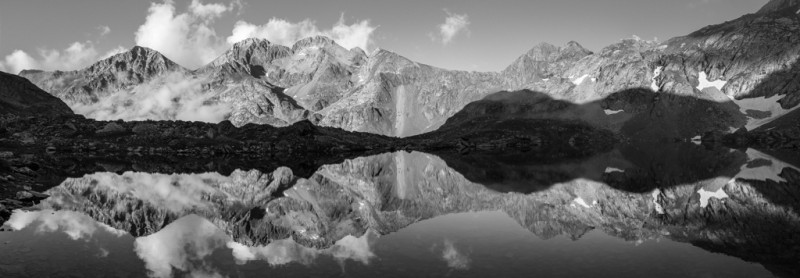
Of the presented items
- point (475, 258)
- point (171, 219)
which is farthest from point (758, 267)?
point (171, 219)

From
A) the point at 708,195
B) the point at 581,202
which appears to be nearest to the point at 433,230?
the point at 581,202

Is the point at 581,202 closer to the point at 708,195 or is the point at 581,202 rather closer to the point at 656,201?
the point at 656,201

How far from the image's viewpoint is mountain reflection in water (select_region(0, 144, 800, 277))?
30.9 meters

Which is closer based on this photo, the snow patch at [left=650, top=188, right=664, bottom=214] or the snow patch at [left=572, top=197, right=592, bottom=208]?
the snow patch at [left=650, top=188, right=664, bottom=214]

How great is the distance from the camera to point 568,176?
3750 inches

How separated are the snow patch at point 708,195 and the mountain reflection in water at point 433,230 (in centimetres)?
23

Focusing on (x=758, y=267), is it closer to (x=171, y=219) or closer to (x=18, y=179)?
(x=171, y=219)

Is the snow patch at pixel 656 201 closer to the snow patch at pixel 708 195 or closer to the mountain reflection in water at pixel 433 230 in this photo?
A: the mountain reflection in water at pixel 433 230

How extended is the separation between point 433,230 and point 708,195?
136ft

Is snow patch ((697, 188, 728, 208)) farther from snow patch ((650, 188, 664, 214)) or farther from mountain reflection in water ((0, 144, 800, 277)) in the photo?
snow patch ((650, 188, 664, 214))

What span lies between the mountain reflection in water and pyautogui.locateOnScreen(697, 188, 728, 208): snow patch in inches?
9.0

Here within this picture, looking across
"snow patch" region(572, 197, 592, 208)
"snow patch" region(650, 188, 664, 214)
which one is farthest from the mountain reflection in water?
A: "snow patch" region(572, 197, 592, 208)

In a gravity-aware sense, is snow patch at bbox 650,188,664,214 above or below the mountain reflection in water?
below

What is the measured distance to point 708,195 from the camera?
6091cm
